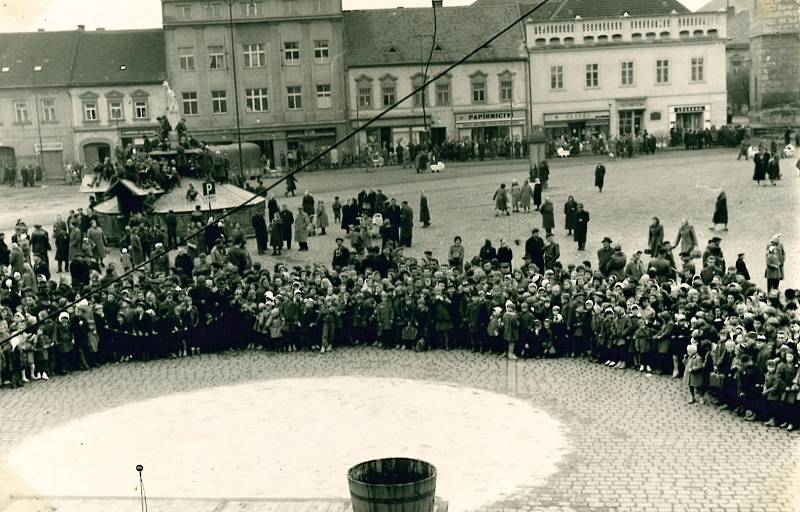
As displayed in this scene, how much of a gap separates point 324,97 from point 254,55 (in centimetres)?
494

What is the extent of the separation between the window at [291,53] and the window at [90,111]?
39.9 ft

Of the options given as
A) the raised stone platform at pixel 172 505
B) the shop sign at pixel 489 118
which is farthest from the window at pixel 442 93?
the raised stone platform at pixel 172 505

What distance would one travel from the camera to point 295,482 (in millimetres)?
13805

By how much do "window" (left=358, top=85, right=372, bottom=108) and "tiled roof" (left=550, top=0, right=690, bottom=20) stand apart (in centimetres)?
1222

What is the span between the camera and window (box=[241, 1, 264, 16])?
2335 inches

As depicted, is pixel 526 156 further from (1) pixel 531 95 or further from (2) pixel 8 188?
(2) pixel 8 188

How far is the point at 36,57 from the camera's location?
200 feet

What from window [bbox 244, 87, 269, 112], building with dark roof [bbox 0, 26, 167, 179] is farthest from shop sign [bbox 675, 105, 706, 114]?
building with dark roof [bbox 0, 26, 167, 179]

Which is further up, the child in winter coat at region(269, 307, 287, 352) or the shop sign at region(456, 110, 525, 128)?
the shop sign at region(456, 110, 525, 128)

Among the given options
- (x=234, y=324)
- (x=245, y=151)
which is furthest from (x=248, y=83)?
(x=234, y=324)

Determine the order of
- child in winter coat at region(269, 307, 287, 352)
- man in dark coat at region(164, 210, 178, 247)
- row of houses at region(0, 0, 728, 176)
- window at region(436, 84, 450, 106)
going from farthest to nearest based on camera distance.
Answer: window at region(436, 84, 450, 106) → row of houses at region(0, 0, 728, 176) → man in dark coat at region(164, 210, 178, 247) → child in winter coat at region(269, 307, 287, 352)

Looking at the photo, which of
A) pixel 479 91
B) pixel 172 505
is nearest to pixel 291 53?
pixel 479 91

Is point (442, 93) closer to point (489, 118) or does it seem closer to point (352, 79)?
point (489, 118)

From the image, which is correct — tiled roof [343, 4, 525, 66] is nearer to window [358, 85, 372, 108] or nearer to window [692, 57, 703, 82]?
window [358, 85, 372, 108]
